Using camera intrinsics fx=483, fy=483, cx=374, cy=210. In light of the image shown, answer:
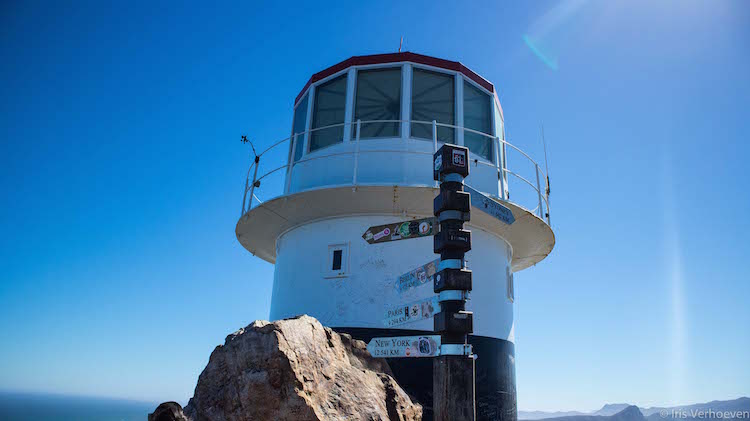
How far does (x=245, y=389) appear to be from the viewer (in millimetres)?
4934

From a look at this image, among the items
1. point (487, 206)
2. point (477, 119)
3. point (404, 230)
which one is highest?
point (477, 119)

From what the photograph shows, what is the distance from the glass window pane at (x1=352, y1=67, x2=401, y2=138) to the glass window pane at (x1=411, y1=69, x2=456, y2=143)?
406 millimetres

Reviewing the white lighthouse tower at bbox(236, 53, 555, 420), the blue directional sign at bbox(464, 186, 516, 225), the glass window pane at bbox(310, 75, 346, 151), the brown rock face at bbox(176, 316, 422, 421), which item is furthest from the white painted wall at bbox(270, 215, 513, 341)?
the blue directional sign at bbox(464, 186, 516, 225)

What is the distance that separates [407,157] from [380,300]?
3.04 m

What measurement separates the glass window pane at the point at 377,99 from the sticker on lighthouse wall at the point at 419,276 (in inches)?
231

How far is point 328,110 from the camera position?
11547 mm

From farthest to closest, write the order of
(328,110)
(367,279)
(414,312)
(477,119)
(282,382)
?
(328,110), (477,119), (367,279), (414,312), (282,382)

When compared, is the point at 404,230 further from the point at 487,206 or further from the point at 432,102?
the point at 432,102

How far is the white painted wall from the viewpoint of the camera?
31.1ft

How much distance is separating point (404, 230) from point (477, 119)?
6.77 meters

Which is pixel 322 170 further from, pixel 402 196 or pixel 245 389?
pixel 245 389

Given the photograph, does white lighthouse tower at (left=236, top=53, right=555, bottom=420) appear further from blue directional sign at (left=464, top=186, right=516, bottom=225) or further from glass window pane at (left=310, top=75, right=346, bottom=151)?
blue directional sign at (left=464, top=186, right=516, bottom=225)

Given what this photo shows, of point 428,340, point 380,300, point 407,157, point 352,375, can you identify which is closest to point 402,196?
point 407,157

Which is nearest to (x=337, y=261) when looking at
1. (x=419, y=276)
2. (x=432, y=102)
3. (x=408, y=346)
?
(x=432, y=102)
